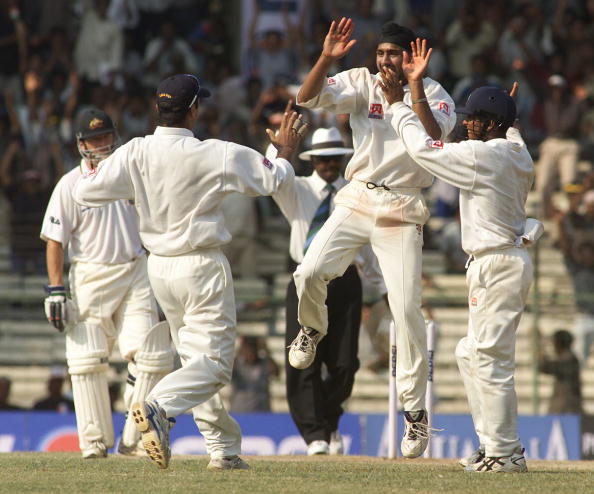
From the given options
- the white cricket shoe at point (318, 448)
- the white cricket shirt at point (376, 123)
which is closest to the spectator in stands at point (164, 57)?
the white cricket shoe at point (318, 448)

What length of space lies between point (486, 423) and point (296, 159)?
929 centimetres

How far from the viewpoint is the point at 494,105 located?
8.69 meters

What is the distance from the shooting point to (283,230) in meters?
18.1

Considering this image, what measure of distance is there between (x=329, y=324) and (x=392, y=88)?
3362 mm

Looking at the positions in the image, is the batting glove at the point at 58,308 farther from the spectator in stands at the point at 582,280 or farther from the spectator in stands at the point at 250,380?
the spectator in stands at the point at 582,280

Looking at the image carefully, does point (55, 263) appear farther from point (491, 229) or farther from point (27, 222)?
point (27, 222)

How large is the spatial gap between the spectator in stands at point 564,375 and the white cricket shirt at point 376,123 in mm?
6303

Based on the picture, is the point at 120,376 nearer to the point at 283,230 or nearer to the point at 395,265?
the point at 283,230

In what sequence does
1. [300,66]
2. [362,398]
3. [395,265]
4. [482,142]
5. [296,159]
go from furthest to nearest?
[300,66]
[296,159]
[362,398]
[395,265]
[482,142]

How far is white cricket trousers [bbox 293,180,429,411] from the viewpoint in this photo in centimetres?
921

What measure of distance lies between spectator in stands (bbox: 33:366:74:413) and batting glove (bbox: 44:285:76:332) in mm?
5102

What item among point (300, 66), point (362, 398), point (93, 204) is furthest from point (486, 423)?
point (300, 66)

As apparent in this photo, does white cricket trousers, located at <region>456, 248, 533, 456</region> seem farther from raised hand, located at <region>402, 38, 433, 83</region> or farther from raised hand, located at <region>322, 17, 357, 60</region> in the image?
raised hand, located at <region>322, 17, 357, 60</region>

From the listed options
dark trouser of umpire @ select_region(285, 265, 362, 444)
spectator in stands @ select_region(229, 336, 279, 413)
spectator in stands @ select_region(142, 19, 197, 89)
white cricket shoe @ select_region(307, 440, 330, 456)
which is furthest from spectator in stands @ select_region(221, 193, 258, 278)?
white cricket shoe @ select_region(307, 440, 330, 456)
